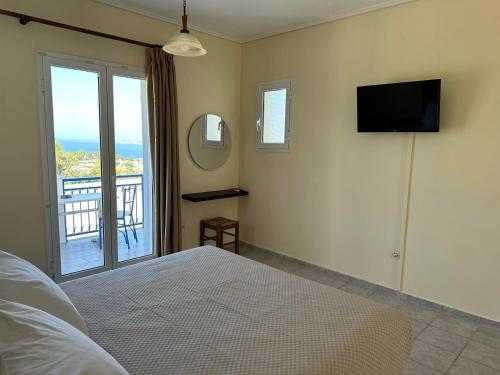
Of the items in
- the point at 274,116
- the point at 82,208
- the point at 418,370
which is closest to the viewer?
the point at 418,370

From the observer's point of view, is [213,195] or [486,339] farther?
[213,195]

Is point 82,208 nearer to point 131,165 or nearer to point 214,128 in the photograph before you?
point 131,165

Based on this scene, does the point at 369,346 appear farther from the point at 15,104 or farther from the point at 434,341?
the point at 15,104

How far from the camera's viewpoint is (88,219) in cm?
325

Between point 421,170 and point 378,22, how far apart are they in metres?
1.42

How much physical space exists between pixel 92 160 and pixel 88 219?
0.59 m

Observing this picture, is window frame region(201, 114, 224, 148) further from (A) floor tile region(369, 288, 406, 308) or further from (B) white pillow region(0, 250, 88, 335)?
(B) white pillow region(0, 250, 88, 335)

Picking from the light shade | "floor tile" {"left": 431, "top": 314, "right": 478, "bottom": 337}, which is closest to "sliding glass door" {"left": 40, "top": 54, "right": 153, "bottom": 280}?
the light shade

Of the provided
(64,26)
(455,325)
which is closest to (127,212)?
(64,26)

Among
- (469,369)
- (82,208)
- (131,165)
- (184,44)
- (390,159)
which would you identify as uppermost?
(184,44)

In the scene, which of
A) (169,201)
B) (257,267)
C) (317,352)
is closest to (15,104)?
(169,201)

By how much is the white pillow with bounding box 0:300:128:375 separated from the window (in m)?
3.19

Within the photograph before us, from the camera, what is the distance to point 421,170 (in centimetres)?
290

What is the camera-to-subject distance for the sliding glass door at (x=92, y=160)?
2.91 meters
